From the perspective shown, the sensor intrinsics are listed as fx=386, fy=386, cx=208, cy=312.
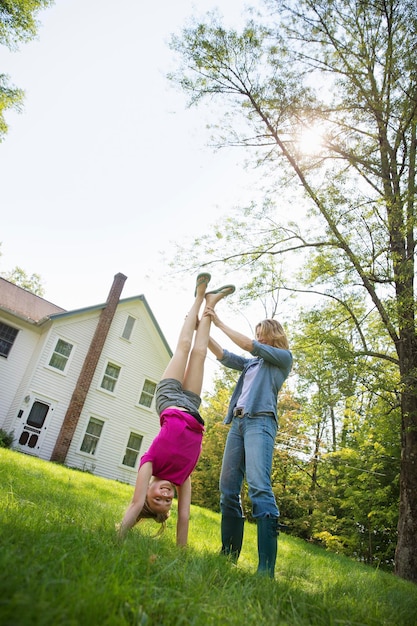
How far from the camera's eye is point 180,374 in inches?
128

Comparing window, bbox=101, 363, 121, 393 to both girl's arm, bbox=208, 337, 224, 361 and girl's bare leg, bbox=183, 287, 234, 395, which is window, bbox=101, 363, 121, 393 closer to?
girl's arm, bbox=208, 337, 224, 361

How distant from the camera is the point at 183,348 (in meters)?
3.31

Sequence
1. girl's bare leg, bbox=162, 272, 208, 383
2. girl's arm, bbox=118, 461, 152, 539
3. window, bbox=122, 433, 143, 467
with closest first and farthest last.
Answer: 1. girl's arm, bbox=118, 461, 152, 539
2. girl's bare leg, bbox=162, 272, 208, 383
3. window, bbox=122, 433, 143, 467

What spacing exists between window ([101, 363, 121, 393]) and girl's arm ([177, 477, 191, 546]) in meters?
15.1

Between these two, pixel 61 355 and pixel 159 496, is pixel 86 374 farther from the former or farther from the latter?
pixel 159 496

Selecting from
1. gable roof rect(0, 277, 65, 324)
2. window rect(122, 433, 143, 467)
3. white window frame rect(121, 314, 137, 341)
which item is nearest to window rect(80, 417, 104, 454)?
window rect(122, 433, 143, 467)

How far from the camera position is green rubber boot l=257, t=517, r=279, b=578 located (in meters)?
2.58

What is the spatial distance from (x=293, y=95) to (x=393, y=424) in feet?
25.2

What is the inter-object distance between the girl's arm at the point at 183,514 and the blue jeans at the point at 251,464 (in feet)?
1.31

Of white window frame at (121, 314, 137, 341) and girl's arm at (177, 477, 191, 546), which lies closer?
girl's arm at (177, 477, 191, 546)

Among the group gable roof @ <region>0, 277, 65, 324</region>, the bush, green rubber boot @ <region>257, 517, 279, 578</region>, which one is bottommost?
green rubber boot @ <region>257, 517, 279, 578</region>

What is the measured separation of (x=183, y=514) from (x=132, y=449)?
52.3 ft

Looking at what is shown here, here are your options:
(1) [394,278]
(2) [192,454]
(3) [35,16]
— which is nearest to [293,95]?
(1) [394,278]

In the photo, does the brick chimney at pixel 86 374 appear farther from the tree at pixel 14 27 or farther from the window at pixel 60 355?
the tree at pixel 14 27
